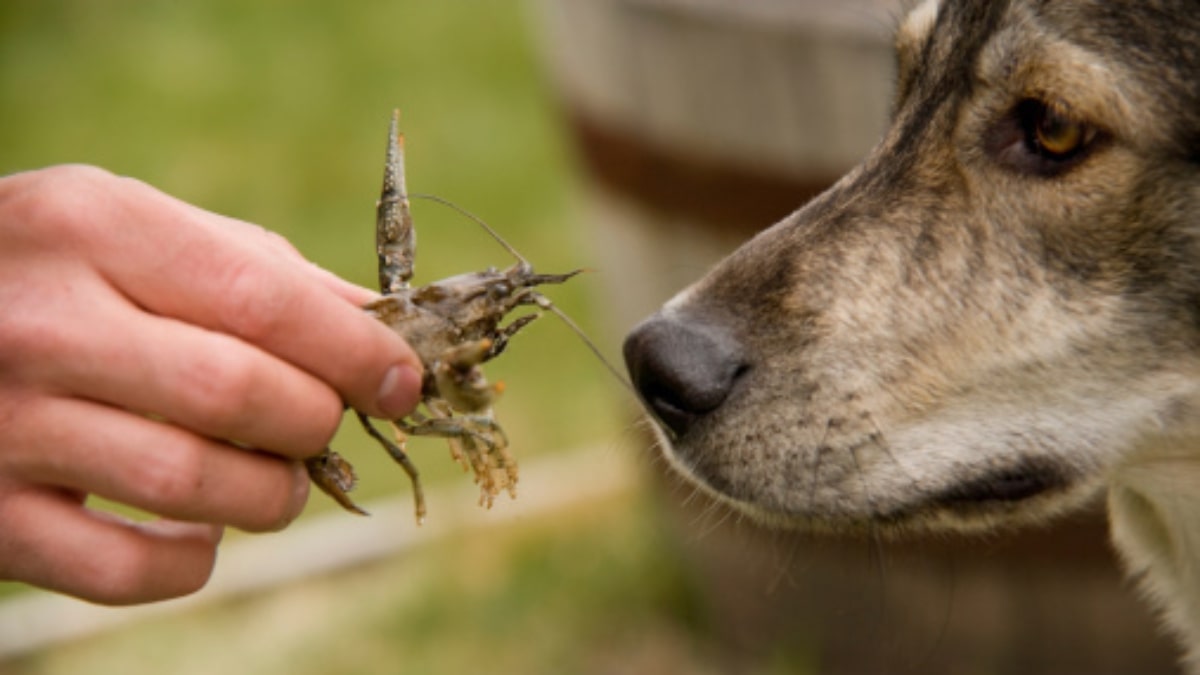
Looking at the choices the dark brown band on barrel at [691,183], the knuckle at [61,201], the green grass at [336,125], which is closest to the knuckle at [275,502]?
the knuckle at [61,201]

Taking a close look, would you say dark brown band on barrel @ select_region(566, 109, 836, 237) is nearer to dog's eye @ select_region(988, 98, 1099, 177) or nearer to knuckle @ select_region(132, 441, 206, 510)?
dog's eye @ select_region(988, 98, 1099, 177)

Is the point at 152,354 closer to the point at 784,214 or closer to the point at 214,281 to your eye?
the point at 214,281

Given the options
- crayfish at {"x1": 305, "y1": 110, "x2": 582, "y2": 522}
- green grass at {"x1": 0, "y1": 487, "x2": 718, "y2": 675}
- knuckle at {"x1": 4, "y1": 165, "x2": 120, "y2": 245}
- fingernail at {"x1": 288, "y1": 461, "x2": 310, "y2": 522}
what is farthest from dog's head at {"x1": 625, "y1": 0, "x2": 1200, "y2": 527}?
green grass at {"x1": 0, "y1": 487, "x2": 718, "y2": 675}

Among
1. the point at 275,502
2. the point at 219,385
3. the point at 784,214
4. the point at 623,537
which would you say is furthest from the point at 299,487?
the point at 623,537

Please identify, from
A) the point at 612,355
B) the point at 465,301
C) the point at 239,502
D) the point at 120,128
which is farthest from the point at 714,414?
the point at 120,128

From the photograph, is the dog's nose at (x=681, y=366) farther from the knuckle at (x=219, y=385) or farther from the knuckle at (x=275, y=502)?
the knuckle at (x=219, y=385)

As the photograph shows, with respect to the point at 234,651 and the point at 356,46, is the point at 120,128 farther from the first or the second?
the point at 234,651
